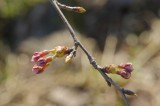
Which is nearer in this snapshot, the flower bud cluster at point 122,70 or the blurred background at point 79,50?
the flower bud cluster at point 122,70

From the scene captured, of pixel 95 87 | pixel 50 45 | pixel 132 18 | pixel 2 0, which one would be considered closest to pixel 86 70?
pixel 95 87

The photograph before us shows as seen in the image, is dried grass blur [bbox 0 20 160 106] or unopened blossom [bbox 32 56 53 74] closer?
unopened blossom [bbox 32 56 53 74]

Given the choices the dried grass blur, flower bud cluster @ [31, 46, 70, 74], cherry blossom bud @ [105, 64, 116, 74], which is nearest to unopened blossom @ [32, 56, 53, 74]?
flower bud cluster @ [31, 46, 70, 74]

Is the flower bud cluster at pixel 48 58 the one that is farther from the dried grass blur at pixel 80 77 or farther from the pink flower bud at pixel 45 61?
the dried grass blur at pixel 80 77

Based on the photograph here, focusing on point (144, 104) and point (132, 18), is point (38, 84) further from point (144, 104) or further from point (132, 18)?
point (132, 18)

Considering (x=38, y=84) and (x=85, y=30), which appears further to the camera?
(x=85, y=30)

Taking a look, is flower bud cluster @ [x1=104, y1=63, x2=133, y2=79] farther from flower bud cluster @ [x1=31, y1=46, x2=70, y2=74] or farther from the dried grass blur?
the dried grass blur

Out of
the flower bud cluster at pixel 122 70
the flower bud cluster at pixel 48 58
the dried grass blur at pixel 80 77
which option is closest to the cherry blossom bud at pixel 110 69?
the flower bud cluster at pixel 122 70
